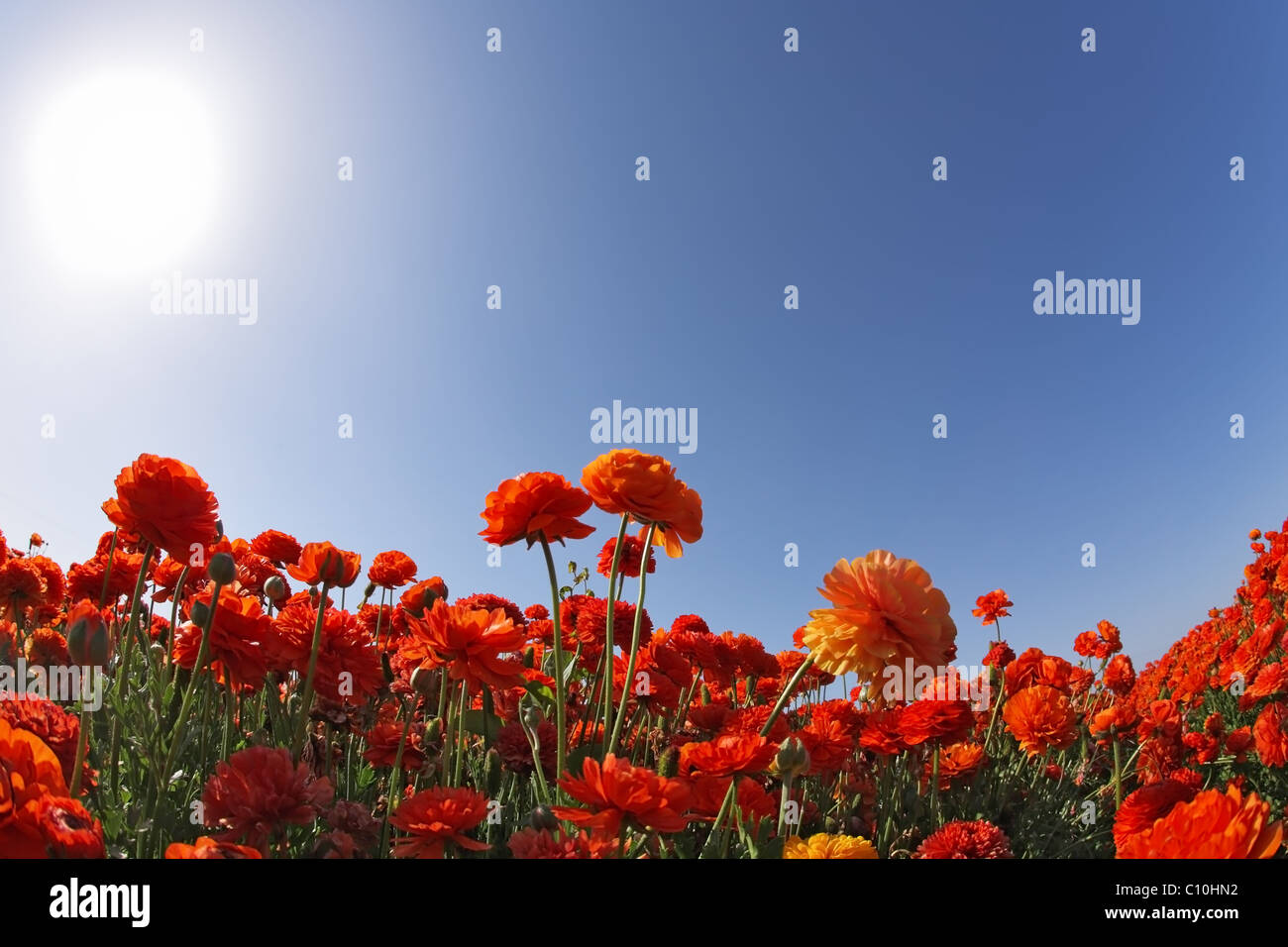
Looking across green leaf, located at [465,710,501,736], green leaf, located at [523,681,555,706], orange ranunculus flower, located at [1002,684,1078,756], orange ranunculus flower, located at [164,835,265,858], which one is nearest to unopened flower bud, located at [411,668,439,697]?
green leaf, located at [465,710,501,736]

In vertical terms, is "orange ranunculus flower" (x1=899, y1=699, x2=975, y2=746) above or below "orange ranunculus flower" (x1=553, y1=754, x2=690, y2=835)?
below

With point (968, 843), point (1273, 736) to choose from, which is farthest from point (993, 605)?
point (968, 843)

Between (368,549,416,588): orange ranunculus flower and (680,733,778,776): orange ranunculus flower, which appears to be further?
(368,549,416,588): orange ranunculus flower

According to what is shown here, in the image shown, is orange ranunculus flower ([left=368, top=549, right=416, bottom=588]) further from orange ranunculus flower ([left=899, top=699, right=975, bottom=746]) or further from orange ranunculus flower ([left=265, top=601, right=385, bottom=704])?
orange ranunculus flower ([left=899, top=699, right=975, bottom=746])

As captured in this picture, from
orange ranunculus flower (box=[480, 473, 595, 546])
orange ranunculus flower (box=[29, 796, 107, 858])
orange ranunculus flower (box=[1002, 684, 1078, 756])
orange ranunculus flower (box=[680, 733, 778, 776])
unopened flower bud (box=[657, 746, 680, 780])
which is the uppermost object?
orange ranunculus flower (box=[480, 473, 595, 546])

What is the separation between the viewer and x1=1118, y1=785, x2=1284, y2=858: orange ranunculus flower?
0.90 metres

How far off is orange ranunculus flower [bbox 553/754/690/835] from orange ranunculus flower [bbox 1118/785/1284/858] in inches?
26.3

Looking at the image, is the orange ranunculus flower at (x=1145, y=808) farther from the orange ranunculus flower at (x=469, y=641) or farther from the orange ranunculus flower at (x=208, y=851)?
the orange ranunculus flower at (x=208, y=851)

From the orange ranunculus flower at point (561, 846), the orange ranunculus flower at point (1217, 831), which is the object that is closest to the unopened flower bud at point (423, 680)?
the orange ranunculus flower at point (561, 846)

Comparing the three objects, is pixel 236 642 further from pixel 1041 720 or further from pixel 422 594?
pixel 1041 720

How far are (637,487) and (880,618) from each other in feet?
2.25

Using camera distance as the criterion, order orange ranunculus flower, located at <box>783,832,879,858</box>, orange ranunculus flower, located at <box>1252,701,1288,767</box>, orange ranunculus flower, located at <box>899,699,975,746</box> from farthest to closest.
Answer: orange ranunculus flower, located at <box>1252,701,1288,767</box> → orange ranunculus flower, located at <box>899,699,975,746</box> → orange ranunculus flower, located at <box>783,832,879,858</box>
